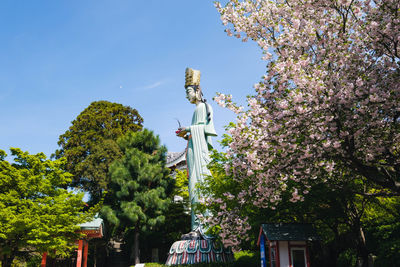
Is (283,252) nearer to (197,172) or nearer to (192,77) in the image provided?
(197,172)

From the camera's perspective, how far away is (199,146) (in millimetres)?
16688

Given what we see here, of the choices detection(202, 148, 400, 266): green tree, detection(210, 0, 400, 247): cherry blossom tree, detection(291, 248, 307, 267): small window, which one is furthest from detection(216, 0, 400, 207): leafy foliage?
detection(291, 248, 307, 267): small window

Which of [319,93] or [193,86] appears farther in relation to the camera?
[193,86]

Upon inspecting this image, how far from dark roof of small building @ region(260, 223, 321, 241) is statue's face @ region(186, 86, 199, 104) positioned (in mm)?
10170

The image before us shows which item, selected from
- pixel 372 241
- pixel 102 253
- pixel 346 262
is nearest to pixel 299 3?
pixel 372 241

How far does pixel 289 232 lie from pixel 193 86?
1103 centimetres

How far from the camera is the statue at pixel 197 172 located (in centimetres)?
1397

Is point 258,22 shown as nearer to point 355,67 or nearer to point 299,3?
point 299,3

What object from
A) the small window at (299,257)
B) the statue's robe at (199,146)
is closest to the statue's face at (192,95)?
the statue's robe at (199,146)

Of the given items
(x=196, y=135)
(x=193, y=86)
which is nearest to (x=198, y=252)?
(x=196, y=135)

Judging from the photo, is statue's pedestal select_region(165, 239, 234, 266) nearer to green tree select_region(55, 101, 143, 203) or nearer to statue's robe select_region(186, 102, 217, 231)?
statue's robe select_region(186, 102, 217, 231)

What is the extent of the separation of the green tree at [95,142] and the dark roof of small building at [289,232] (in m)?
13.5

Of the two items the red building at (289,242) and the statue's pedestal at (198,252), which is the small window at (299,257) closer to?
the red building at (289,242)

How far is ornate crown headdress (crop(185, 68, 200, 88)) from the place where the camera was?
18.0 metres
